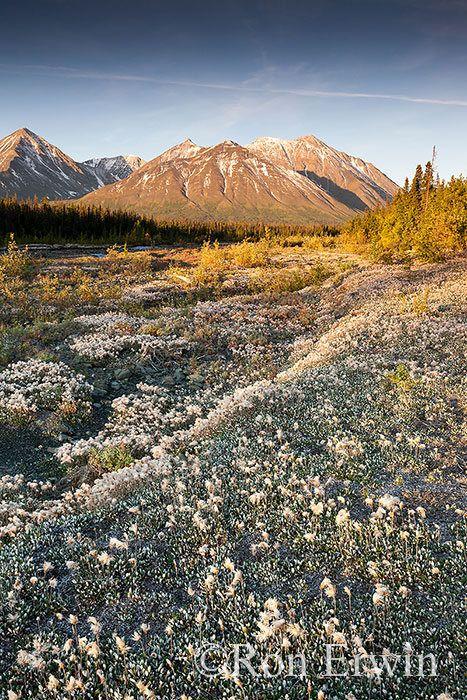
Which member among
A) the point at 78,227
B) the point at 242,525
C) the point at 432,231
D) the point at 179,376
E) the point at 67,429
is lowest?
the point at 67,429

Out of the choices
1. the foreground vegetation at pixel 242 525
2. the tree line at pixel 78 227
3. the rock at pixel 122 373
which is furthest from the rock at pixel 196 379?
the tree line at pixel 78 227

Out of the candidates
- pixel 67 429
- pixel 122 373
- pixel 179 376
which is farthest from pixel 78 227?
pixel 67 429

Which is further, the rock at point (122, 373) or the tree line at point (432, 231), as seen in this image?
the tree line at point (432, 231)

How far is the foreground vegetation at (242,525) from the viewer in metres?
2.92

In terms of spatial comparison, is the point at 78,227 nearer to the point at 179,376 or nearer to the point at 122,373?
the point at 122,373

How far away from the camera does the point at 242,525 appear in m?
4.20

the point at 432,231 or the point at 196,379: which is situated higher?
the point at 432,231

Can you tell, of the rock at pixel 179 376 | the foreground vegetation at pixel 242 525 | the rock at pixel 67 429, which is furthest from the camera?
the rock at pixel 179 376

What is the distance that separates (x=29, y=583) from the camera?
3.91 metres

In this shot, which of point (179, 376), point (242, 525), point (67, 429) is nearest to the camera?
point (242, 525)

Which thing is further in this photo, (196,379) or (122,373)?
(122,373)

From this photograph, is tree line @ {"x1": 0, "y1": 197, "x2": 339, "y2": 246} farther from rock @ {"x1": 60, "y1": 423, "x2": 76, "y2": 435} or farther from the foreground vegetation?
rock @ {"x1": 60, "y1": 423, "x2": 76, "y2": 435}

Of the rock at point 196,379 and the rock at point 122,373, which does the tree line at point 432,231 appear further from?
the rock at point 122,373

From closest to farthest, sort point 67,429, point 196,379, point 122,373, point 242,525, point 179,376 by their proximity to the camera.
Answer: point 242,525 < point 67,429 < point 196,379 < point 122,373 < point 179,376
